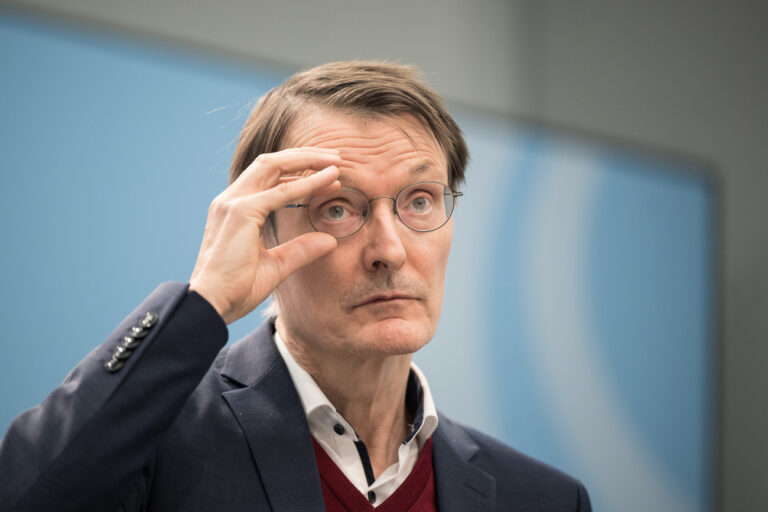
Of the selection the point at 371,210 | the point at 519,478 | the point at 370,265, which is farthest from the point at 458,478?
the point at 371,210

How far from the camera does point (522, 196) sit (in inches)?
122

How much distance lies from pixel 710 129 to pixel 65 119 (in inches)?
118

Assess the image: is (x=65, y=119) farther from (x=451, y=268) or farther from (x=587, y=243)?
(x=587, y=243)

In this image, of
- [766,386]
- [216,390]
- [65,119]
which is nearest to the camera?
[216,390]

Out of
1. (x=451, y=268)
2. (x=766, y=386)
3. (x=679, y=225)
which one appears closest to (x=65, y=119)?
(x=451, y=268)

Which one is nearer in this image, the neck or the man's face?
the man's face

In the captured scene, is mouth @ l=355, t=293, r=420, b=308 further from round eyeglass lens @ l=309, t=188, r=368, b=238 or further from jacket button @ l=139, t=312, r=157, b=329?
jacket button @ l=139, t=312, r=157, b=329

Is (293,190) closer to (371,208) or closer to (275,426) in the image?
(371,208)

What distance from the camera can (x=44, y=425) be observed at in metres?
1.26

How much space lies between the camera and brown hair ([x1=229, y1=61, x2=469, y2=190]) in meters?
1.75

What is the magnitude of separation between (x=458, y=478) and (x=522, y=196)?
62.1 inches

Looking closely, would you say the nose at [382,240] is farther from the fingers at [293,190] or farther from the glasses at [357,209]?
the fingers at [293,190]

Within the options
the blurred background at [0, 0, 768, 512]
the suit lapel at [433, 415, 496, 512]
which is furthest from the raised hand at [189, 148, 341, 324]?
the blurred background at [0, 0, 768, 512]

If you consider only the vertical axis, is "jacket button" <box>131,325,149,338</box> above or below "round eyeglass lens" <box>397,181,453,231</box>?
below
